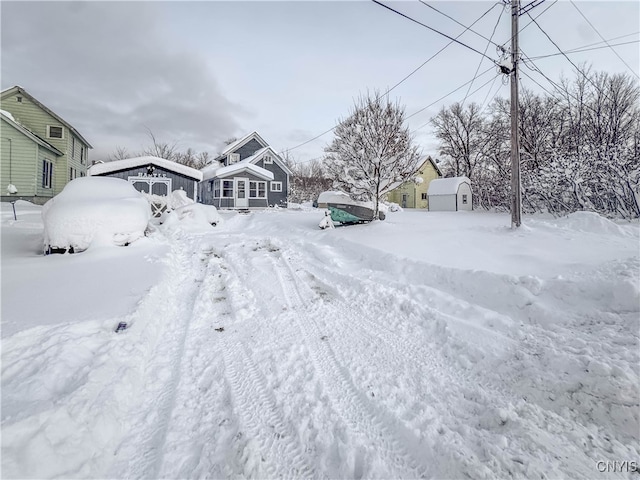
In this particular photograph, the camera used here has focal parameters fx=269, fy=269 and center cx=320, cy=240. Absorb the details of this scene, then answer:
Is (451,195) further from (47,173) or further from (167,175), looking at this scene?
(47,173)

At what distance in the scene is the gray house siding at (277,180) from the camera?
25350 mm

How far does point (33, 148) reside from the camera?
16203mm

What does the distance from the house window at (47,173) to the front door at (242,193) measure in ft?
39.9

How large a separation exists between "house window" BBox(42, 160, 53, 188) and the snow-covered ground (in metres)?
17.9

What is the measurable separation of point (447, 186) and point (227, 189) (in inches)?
A: 775

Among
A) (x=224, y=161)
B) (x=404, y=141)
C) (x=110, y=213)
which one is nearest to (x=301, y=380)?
(x=110, y=213)

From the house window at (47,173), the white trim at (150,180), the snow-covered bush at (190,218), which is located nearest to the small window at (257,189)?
the white trim at (150,180)

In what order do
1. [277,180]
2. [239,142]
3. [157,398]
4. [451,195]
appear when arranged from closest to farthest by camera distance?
1. [157,398]
2. [451,195]
3. [277,180]
4. [239,142]

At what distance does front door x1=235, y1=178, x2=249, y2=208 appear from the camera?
22.2 m

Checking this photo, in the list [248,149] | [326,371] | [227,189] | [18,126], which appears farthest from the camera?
[248,149]

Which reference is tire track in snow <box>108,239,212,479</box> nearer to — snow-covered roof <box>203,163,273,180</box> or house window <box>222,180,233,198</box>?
snow-covered roof <box>203,163,273,180</box>

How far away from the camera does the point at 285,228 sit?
1237 cm

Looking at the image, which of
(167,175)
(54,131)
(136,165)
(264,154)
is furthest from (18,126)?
(264,154)

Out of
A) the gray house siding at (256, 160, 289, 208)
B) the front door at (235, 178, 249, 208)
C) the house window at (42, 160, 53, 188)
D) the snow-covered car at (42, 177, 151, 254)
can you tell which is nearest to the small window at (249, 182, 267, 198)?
the front door at (235, 178, 249, 208)
